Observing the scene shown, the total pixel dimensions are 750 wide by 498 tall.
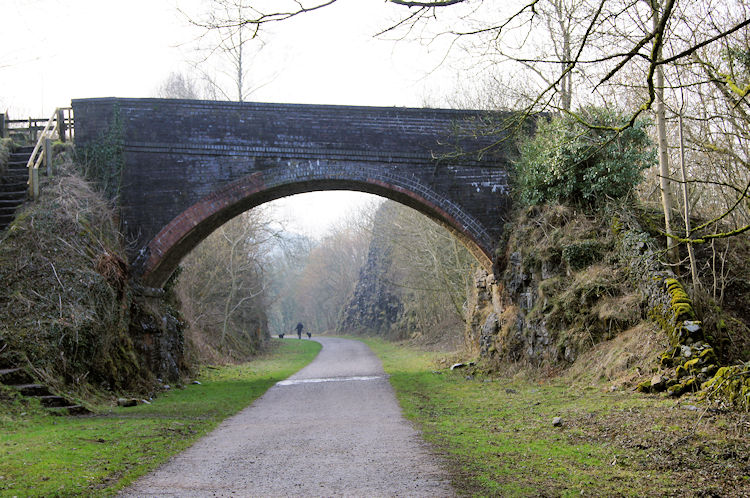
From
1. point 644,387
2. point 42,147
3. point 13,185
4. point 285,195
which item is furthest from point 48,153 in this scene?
point 644,387

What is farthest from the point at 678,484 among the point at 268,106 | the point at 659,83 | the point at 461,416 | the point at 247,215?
the point at 247,215

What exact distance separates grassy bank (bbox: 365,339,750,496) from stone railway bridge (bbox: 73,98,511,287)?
661 centimetres

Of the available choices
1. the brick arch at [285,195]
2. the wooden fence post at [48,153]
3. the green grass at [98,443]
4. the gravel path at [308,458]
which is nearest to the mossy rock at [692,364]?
the gravel path at [308,458]

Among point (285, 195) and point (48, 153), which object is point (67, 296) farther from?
point (285, 195)

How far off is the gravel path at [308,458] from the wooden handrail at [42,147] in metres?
7.08

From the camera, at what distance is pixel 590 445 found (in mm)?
6297

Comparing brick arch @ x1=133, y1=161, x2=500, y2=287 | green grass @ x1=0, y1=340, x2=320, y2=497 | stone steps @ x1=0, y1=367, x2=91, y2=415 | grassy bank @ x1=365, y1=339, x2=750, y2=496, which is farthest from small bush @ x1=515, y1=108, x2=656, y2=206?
stone steps @ x1=0, y1=367, x2=91, y2=415

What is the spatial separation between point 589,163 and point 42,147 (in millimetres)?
12560

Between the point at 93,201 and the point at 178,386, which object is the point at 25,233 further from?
the point at 178,386

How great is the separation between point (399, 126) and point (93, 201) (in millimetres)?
7538

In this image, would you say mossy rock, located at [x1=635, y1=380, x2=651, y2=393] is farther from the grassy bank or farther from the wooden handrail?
the wooden handrail

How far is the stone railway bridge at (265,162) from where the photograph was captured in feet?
47.4

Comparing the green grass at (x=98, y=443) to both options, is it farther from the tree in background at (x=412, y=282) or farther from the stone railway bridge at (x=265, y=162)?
the tree in background at (x=412, y=282)

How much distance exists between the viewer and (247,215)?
995 inches
